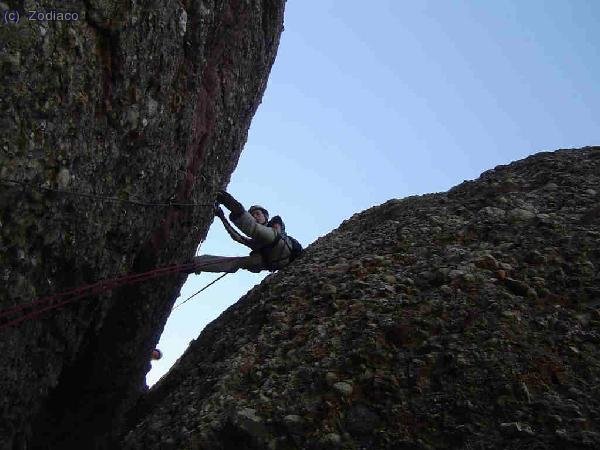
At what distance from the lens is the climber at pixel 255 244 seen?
12.9 m

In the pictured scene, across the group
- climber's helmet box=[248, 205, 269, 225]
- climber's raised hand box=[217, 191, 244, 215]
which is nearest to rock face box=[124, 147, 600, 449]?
climber's raised hand box=[217, 191, 244, 215]

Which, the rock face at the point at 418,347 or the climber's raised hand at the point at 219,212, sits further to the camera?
the climber's raised hand at the point at 219,212

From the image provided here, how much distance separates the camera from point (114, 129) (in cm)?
847

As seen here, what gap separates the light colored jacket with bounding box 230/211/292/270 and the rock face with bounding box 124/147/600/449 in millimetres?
1097

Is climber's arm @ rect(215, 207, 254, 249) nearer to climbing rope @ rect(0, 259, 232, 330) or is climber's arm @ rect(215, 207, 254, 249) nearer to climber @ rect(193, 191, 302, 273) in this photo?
climber @ rect(193, 191, 302, 273)

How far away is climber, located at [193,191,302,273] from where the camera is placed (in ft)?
42.3

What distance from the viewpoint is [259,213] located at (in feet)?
45.9

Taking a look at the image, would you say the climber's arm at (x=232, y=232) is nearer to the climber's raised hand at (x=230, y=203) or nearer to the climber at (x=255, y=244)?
the climber at (x=255, y=244)

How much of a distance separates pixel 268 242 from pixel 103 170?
565 cm

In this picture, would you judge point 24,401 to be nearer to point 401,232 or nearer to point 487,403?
point 487,403

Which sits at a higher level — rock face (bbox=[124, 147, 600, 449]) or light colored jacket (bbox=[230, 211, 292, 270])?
light colored jacket (bbox=[230, 211, 292, 270])

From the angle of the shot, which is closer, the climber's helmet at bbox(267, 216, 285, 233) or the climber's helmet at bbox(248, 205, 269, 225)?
the climber's helmet at bbox(248, 205, 269, 225)

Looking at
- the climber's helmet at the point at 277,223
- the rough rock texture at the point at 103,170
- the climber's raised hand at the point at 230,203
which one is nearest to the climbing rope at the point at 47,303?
the rough rock texture at the point at 103,170

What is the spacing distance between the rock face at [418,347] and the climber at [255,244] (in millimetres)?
1128
